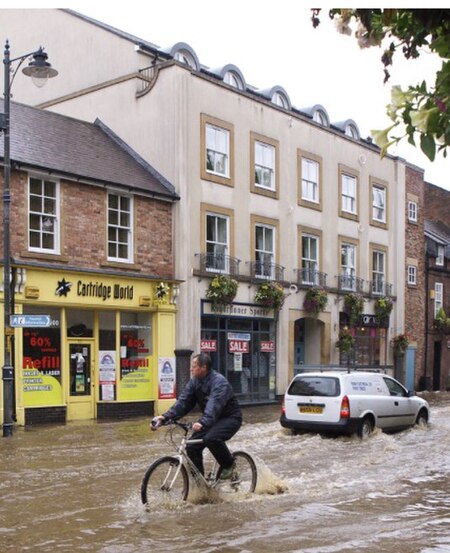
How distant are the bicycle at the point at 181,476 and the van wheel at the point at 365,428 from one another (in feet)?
23.1

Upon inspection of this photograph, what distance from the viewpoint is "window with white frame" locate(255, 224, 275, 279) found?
1086 inches

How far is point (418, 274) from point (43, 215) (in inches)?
849

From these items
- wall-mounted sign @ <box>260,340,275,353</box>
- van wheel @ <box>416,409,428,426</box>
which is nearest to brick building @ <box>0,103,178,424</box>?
wall-mounted sign @ <box>260,340,275,353</box>

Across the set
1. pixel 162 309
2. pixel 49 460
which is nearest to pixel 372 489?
pixel 49 460

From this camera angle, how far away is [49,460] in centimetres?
1377

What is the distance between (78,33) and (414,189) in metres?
17.1

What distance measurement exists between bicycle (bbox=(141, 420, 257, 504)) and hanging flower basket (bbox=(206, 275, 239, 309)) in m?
15.2

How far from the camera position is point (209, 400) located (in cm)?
932

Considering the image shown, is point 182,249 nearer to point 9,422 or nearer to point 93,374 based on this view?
point 93,374

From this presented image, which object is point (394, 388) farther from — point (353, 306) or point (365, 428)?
point (353, 306)

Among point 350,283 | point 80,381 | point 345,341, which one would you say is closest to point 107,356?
point 80,381

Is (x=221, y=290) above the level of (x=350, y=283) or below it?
below

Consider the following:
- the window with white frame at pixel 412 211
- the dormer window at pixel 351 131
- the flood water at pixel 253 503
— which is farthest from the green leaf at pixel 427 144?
the window with white frame at pixel 412 211

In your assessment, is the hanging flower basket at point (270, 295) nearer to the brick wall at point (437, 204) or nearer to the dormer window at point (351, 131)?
the dormer window at point (351, 131)
